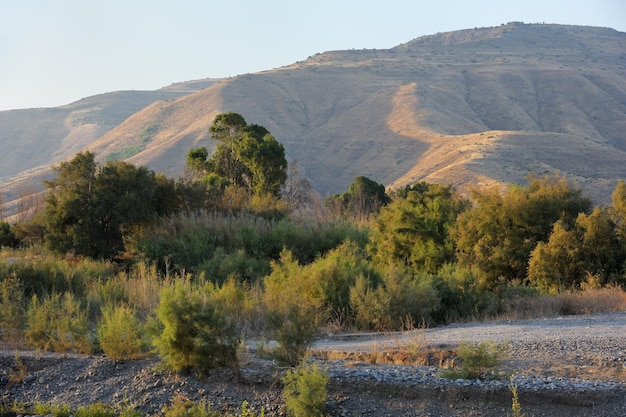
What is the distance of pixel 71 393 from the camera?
10.0 metres

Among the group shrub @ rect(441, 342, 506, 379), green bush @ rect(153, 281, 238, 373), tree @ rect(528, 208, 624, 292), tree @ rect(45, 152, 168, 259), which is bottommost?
tree @ rect(528, 208, 624, 292)

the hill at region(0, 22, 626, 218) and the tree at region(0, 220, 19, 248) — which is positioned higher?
the hill at region(0, 22, 626, 218)

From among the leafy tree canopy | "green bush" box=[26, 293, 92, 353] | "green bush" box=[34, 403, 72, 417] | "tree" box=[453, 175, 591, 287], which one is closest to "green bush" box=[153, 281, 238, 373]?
"green bush" box=[34, 403, 72, 417]

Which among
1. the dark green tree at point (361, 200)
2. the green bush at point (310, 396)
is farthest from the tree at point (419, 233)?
the green bush at point (310, 396)

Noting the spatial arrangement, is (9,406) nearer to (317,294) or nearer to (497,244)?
(317,294)

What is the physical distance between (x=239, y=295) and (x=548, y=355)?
7050 mm

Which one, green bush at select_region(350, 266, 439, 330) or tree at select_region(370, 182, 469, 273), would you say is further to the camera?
tree at select_region(370, 182, 469, 273)

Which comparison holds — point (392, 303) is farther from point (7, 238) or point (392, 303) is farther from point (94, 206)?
point (7, 238)

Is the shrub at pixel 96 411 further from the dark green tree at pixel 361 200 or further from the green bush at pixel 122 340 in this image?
the dark green tree at pixel 361 200

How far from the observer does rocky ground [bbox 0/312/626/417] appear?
835 cm

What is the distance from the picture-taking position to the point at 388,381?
29.2 feet

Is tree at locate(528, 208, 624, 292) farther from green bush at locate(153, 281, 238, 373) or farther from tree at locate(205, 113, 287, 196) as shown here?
tree at locate(205, 113, 287, 196)

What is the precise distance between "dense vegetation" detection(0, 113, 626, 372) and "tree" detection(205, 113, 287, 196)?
6371mm

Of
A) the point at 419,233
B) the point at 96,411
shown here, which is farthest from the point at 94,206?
the point at 96,411
